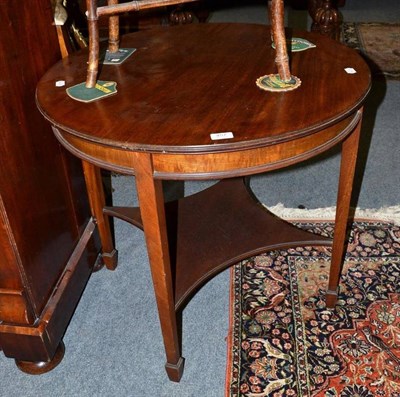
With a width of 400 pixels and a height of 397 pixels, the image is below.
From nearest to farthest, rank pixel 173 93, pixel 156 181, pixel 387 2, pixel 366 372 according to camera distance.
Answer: pixel 156 181, pixel 173 93, pixel 366 372, pixel 387 2

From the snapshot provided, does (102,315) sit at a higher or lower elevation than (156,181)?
lower

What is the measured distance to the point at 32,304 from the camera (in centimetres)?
127

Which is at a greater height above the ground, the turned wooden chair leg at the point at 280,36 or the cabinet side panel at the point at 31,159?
the turned wooden chair leg at the point at 280,36

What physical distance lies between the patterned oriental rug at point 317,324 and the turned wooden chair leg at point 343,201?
86 mm

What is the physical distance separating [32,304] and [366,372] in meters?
0.85

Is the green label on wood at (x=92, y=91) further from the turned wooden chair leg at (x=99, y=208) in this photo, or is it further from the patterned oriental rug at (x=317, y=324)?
the patterned oriental rug at (x=317, y=324)

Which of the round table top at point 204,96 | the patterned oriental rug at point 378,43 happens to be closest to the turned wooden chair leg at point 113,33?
the round table top at point 204,96

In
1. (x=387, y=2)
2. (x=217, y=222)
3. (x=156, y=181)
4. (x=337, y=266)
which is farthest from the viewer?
(x=387, y=2)

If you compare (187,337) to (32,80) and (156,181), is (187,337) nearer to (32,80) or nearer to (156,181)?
(156,181)

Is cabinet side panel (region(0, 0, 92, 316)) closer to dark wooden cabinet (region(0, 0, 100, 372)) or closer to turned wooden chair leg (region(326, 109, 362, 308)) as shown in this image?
dark wooden cabinet (region(0, 0, 100, 372))

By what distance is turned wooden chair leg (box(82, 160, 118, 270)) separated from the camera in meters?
1.46

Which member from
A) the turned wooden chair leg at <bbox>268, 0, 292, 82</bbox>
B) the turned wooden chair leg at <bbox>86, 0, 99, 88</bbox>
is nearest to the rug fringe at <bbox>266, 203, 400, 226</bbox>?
the turned wooden chair leg at <bbox>268, 0, 292, 82</bbox>

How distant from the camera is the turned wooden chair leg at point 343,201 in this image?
1.19 meters

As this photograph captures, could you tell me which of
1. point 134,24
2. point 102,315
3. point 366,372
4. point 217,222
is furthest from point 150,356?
point 134,24
